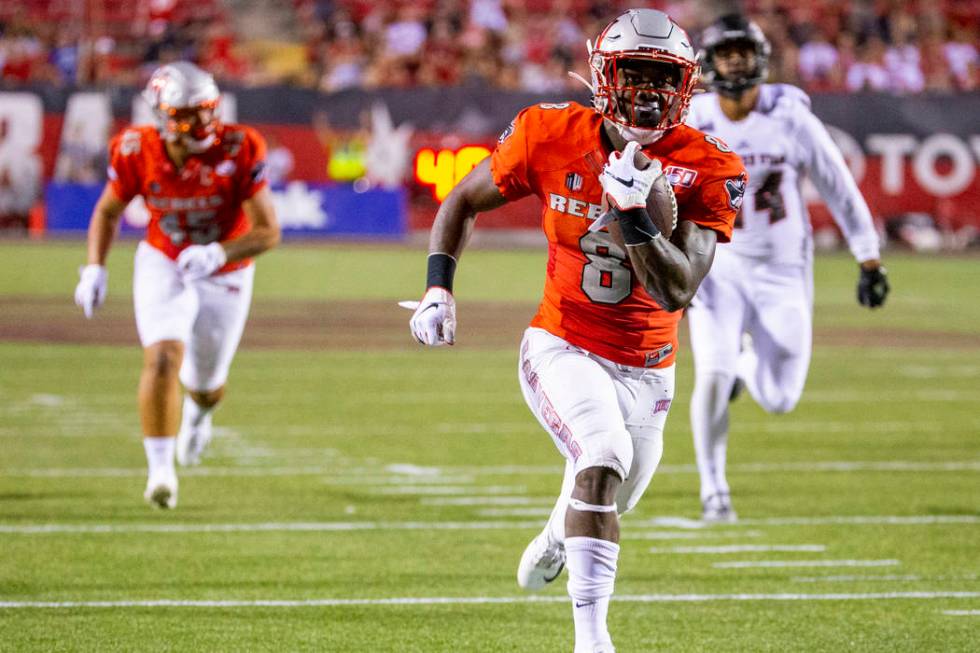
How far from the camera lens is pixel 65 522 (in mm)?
6859

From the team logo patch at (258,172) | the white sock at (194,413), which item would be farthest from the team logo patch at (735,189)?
the white sock at (194,413)

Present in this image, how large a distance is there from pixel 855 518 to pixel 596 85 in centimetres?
321

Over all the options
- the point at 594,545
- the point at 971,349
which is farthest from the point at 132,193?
the point at 971,349

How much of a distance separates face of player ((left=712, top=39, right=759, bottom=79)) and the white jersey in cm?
19

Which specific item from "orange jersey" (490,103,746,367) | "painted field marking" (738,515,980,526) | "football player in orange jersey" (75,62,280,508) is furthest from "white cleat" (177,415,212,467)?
"orange jersey" (490,103,746,367)

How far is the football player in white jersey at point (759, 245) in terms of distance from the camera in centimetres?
712

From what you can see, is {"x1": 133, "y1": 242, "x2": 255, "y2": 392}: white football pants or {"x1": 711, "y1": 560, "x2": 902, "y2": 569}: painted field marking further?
{"x1": 133, "y1": 242, "x2": 255, "y2": 392}: white football pants

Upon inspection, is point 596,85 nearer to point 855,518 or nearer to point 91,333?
point 855,518

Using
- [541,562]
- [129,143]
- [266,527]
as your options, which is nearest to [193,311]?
[129,143]

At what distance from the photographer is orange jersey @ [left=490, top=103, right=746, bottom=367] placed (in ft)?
15.4

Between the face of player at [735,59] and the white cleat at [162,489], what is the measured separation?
2.91 meters

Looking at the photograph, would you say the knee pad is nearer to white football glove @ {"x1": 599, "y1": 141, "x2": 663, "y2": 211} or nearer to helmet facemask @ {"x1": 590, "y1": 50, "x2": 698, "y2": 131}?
white football glove @ {"x1": 599, "y1": 141, "x2": 663, "y2": 211}

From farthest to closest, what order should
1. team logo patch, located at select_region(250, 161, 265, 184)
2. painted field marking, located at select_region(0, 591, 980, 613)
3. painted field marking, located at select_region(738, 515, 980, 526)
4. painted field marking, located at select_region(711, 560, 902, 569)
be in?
team logo patch, located at select_region(250, 161, 265, 184) < painted field marking, located at select_region(738, 515, 980, 526) < painted field marking, located at select_region(711, 560, 902, 569) < painted field marking, located at select_region(0, 591, 980, 613)

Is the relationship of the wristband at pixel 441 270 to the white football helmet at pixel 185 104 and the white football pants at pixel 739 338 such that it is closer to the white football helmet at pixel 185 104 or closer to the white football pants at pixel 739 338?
the white football pants at pixel 739 338
